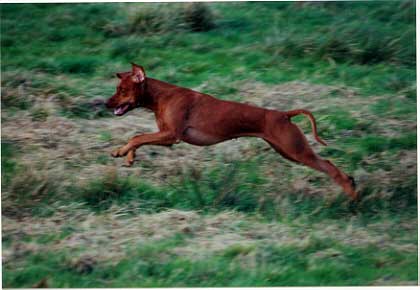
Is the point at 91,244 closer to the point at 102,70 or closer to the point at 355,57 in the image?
the point at 102,70

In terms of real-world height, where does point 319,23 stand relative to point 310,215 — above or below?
above

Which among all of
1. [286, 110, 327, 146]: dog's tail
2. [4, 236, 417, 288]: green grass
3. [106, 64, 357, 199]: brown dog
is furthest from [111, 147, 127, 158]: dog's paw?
[286, 110, 327, 146]: dog's tail

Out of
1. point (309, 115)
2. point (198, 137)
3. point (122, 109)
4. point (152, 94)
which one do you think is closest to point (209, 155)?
point (198, 137)

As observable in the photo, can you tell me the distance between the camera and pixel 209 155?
9.88 meters

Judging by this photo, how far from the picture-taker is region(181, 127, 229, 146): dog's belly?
31.5ft

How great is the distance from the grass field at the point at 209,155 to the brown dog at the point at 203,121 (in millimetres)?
288

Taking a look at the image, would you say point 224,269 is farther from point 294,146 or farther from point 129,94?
point 129,94

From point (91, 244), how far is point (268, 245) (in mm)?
1532

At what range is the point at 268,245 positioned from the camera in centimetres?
934

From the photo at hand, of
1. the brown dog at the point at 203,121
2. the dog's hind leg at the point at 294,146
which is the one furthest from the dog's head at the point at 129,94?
the dog's hind leg at the point at 294,146

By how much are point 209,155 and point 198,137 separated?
320 millimetres

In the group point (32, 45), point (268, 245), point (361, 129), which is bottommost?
point (268, 245)

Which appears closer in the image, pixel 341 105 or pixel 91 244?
pixel 91 244

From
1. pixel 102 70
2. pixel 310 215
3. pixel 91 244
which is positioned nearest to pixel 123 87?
pixel 102 70
